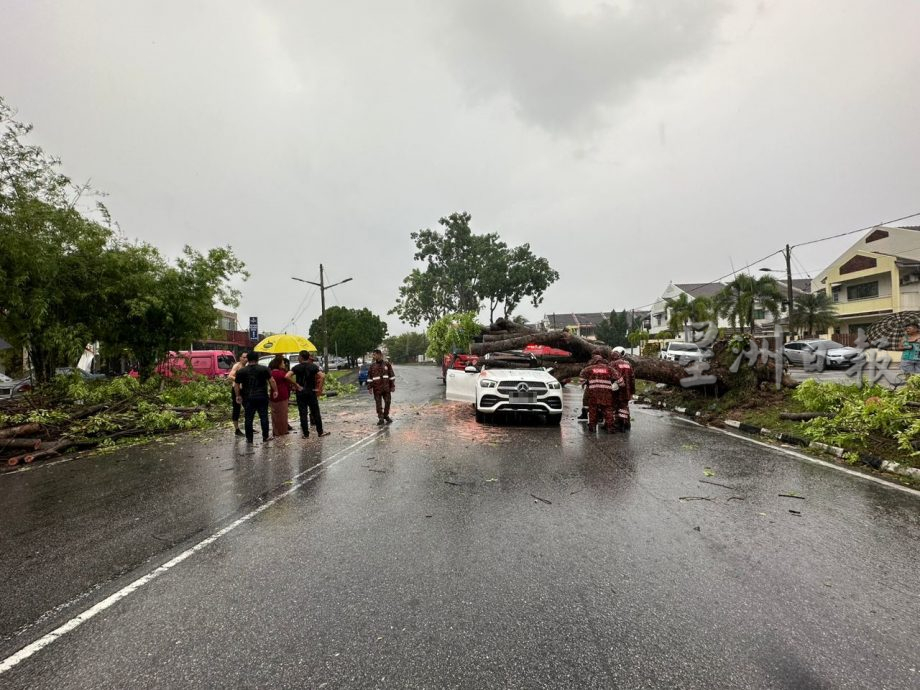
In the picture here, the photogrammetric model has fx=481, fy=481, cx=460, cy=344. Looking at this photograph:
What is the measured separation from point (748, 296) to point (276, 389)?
37.0 m

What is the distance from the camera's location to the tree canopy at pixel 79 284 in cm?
1068

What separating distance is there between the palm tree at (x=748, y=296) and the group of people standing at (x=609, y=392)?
31.2m

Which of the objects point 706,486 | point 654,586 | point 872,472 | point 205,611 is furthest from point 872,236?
point 205,611

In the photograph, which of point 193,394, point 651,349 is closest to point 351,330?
point 651,349

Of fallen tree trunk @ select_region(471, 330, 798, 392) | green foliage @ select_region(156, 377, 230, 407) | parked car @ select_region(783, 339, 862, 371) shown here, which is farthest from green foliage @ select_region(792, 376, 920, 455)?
parked car @ select_region(783, 339, 862, 371)

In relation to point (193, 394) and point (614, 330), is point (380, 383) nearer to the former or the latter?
point (193, 394)

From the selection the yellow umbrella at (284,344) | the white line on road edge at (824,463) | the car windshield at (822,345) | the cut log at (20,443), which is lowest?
the white line on road edge at (824,463)

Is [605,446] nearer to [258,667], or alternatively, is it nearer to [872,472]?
[872,472]

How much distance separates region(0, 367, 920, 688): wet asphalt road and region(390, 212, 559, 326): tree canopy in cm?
4365

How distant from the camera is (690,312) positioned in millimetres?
39094

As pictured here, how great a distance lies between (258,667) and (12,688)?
1.14 m

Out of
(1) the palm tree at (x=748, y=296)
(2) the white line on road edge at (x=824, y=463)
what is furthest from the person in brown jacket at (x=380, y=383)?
(1) the palm tree at (x=748, y=296)

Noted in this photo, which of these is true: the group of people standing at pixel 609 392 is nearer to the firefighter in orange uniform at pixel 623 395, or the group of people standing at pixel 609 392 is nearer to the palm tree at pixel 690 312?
the firefighter in orange uniform at pixel 623 395

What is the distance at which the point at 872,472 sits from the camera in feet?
21.0
